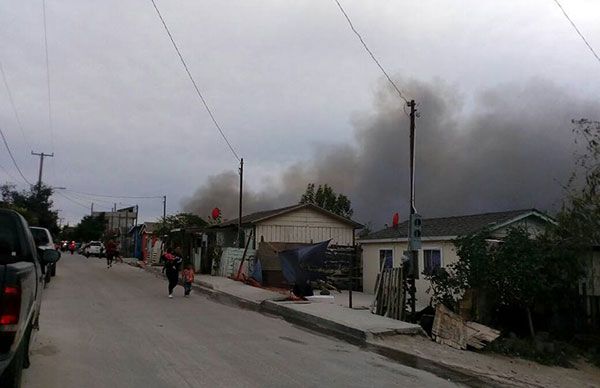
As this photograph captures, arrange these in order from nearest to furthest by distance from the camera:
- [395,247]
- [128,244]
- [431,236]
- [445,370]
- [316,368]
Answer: [316,368], [445,370], [431,236], [395,247], [128,244]

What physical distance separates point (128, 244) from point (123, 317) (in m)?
56.2

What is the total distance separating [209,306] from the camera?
15797 mm

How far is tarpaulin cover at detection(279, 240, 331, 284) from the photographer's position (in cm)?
1823

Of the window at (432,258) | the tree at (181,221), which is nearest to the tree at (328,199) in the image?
the tree at (181,221)

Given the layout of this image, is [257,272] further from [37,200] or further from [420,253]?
[37,200]

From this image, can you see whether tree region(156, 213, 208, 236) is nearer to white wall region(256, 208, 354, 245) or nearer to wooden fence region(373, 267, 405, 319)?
white wall region(256, 208, 354, 245)

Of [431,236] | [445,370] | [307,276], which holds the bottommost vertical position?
[445,370]

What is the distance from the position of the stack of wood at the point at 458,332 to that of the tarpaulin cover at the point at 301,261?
6.54m

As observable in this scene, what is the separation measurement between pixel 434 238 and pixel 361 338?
8665 mm

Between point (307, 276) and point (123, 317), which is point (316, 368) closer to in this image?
point (123, 317)

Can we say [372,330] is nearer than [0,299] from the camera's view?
No

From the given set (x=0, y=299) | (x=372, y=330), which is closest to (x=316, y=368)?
(x=372, y=330)

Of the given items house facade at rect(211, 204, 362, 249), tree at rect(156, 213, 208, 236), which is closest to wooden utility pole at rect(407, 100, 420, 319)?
house facade at rect(211, 204, 362, 249)

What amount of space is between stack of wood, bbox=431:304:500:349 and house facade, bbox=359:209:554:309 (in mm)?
4501
